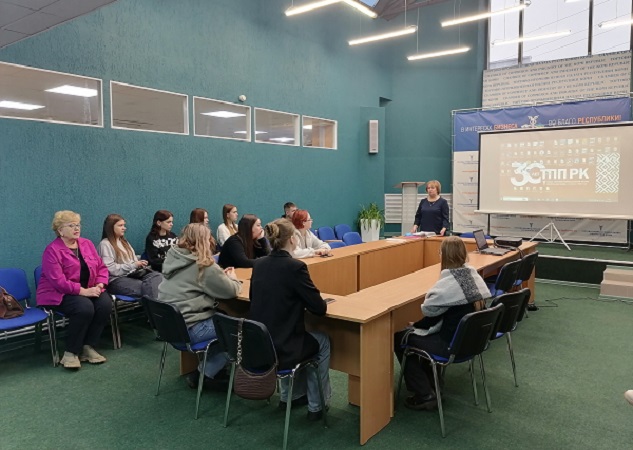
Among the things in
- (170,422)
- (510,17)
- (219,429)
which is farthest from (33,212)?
(510,17)

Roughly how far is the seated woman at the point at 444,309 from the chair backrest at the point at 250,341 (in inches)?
35.5

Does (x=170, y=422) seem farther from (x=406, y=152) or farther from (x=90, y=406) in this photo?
(x=406, y=152)

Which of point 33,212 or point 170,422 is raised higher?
point 33,212

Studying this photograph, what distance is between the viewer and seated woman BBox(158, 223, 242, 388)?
2.96 m

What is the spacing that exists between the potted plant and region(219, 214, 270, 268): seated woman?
444 centimetres

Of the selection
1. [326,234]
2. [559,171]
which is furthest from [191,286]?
[559,171]

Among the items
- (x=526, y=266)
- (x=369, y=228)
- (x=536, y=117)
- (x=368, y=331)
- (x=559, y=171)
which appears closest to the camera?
(x=368, y=331)

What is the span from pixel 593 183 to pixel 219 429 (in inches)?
272

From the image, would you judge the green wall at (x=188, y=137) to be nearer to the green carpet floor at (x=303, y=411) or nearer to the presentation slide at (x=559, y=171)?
the green carpet floor at (x=303, y=411)

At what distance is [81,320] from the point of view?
3.76m

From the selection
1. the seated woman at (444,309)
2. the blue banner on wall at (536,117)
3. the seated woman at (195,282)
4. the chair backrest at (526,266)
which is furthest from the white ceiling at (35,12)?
the blue banner on wall at (536,117)

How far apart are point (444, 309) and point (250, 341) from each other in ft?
3.66

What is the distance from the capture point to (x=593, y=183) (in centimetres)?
732

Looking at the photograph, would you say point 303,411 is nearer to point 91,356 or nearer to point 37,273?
point 91,356
